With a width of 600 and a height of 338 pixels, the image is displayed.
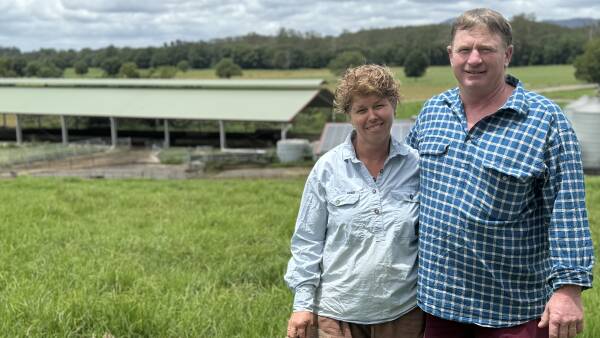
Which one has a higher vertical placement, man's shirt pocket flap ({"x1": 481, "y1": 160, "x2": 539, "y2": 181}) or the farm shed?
man's shirt pocket flap ({"x1": 481, "y1": 160, "x2": 539, "y2": 181})

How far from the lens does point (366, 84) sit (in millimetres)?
2191

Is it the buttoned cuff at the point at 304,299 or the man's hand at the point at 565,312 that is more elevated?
the man's hand at the point at 565,312

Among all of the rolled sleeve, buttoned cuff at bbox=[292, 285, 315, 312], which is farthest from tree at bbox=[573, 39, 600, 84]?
buttoned cuff at bbox=[292, 285, 315, 312]

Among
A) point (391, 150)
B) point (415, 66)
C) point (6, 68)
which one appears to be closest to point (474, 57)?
point (391, 150)

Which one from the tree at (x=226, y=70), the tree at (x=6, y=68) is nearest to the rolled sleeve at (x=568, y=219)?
the tree at (x=226, y=70)

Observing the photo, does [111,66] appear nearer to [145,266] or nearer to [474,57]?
[145,266]

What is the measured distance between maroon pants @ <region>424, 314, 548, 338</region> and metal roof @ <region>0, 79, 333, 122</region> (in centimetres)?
2495

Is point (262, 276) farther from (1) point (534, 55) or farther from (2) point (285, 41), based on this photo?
(2) point (285, 41)

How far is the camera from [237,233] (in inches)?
231

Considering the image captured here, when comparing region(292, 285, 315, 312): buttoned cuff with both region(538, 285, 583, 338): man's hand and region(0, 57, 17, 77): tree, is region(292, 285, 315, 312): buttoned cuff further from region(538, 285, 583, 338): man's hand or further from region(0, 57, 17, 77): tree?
region(0, 57, 17, 77): tree

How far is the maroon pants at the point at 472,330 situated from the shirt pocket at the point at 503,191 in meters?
0.42

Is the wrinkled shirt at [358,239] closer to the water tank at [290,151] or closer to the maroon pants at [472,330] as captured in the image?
the maroon pants at [472,330]

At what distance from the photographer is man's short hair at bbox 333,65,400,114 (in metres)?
2.20

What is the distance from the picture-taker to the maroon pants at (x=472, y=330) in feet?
7.09
